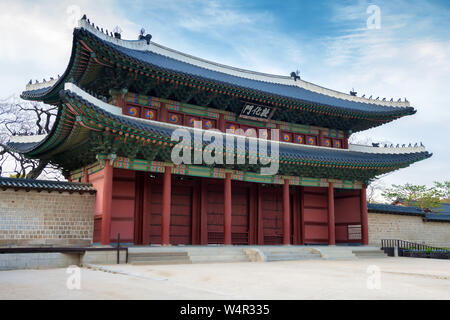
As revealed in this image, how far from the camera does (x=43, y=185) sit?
16406 mm

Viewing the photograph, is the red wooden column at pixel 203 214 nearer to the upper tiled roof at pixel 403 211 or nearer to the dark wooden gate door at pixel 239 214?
the dark wooden gate door at pixel 239 214

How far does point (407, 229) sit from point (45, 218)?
67.5ft

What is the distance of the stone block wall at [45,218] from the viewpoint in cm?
1591

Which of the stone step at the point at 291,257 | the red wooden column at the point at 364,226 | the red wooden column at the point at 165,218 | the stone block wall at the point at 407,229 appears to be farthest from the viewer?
the stone block wall at the point at 407,229

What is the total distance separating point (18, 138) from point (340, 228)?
59.7 feet

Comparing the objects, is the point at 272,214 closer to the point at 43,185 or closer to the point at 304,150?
the point at 304,150

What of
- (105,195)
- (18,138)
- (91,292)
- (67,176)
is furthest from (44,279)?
(18,138)

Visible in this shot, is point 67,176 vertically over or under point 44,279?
over

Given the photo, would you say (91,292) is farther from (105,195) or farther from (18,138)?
(18,138)

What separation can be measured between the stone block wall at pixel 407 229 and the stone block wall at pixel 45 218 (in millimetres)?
15905

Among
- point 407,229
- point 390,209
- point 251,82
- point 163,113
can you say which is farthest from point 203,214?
point 407,229

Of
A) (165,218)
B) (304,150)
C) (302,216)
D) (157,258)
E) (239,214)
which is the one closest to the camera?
(157,258)

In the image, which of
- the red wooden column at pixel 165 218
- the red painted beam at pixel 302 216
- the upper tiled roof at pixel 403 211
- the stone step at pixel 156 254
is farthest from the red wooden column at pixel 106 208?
the upper tiled roof at pixel 403 211
